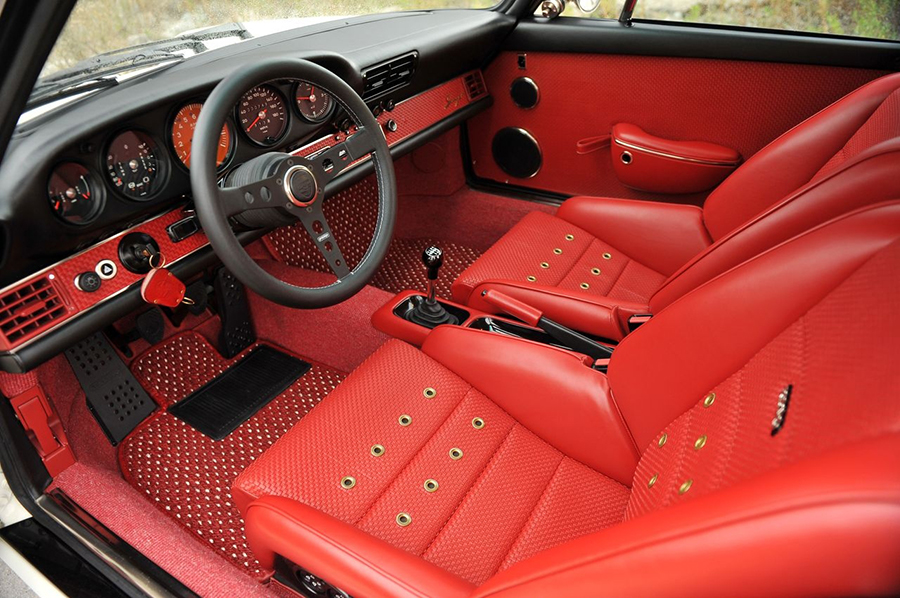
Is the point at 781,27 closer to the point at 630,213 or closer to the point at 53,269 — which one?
the point at 630,213

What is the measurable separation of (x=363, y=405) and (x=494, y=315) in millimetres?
523

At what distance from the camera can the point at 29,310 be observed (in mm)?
1280

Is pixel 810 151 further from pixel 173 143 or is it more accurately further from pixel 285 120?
pixel 173 143

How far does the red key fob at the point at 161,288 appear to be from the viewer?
1.42m

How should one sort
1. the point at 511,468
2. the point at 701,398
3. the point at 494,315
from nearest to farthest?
the point at 701,398
the point at 511,468
the point at 494,315

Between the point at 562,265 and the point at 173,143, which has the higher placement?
the point at 173,143

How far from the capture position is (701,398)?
1.02 metres

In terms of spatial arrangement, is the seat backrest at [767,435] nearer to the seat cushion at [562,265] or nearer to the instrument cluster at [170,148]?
the seat cushion at [562,265]

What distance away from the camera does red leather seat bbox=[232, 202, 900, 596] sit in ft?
1.71

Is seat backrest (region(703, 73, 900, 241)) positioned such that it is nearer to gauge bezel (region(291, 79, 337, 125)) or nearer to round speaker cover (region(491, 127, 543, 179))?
round speaker cover (region(491, 127, 543, 179))

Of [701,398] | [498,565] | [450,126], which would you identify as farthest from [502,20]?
[498,565]

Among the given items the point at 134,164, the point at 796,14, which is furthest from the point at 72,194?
the point at 796,14

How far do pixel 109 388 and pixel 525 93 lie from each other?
5.68ft

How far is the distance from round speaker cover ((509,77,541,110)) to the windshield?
0.51m
